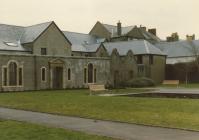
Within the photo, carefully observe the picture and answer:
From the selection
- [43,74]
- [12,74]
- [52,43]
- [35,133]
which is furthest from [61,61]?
[35,133]

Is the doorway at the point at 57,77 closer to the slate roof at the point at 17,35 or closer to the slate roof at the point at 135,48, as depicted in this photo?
the slate roof at the point at 17,35

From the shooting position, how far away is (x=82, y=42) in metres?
77.1

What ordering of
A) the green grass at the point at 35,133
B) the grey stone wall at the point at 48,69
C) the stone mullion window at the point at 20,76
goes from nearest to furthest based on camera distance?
the green grass at the point at 35,133, the stone mullion window at the point at 20,76, the grey stone wall at the point at 48,69

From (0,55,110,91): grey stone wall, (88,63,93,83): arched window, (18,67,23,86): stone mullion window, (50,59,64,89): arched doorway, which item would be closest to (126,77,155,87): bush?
(0,55,110,91): grey stone wall

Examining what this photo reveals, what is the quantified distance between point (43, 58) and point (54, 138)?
132 feet

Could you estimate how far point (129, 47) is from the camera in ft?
242

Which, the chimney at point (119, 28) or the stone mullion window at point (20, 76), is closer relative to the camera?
the stone mullion window at point (20, 76)

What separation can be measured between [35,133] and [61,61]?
41.1 m

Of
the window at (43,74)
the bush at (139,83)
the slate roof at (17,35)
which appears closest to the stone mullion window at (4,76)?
the window at (43,74)

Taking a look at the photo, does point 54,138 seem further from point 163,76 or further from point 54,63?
point 163,76

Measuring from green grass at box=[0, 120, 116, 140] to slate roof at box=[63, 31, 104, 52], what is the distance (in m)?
55.8

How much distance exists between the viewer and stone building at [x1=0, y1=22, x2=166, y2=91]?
5016cm

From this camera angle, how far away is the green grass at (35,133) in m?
13.0

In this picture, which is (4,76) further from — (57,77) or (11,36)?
(11,36)
